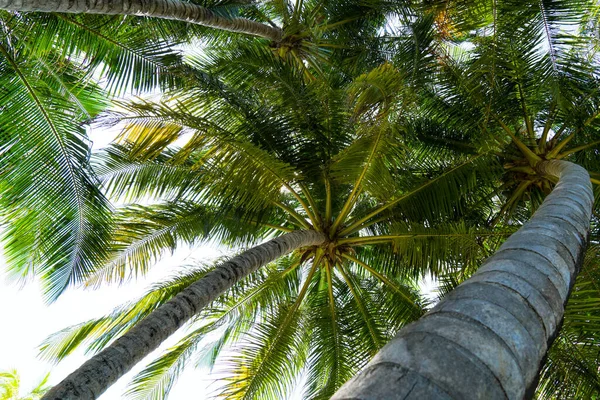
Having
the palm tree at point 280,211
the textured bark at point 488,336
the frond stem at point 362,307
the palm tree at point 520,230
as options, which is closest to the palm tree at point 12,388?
the palm tree at point 280,211

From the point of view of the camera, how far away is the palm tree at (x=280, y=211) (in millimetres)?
5789

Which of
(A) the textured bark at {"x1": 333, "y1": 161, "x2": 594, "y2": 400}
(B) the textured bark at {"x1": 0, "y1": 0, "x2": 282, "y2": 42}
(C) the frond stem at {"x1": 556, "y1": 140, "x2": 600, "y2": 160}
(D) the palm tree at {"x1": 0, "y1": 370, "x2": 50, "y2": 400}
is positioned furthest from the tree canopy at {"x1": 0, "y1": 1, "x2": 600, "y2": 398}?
(D) the palm tree at {"x1": 0, "y1": 370, "x2": 50, "y2": 400}

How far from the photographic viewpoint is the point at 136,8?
589 centimetres

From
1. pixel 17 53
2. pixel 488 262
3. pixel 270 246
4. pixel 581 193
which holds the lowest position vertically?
pixel 488 262

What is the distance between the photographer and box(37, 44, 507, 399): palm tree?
19.0 feet

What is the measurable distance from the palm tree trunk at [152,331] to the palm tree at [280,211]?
18 mm

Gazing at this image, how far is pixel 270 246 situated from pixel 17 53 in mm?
3992

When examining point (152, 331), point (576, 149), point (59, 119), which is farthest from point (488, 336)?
point (59, 119)

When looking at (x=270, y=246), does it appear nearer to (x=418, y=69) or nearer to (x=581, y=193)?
(x=418, y=69)

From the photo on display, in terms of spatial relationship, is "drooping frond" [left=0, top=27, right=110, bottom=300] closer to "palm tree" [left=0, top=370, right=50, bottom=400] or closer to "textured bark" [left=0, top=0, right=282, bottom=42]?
"textured bark" [left=0, top=0, right=282, bottom=42]

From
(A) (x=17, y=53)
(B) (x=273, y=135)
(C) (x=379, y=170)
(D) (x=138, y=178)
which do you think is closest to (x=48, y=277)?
(D) (x=138, y=178)

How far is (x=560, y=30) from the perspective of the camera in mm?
6684

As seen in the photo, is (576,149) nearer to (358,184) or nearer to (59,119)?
(358,184)

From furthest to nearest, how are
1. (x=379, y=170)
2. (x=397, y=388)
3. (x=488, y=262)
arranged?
(x=379, y=170) → (x=488, y=262) → (x=397, y=388)
